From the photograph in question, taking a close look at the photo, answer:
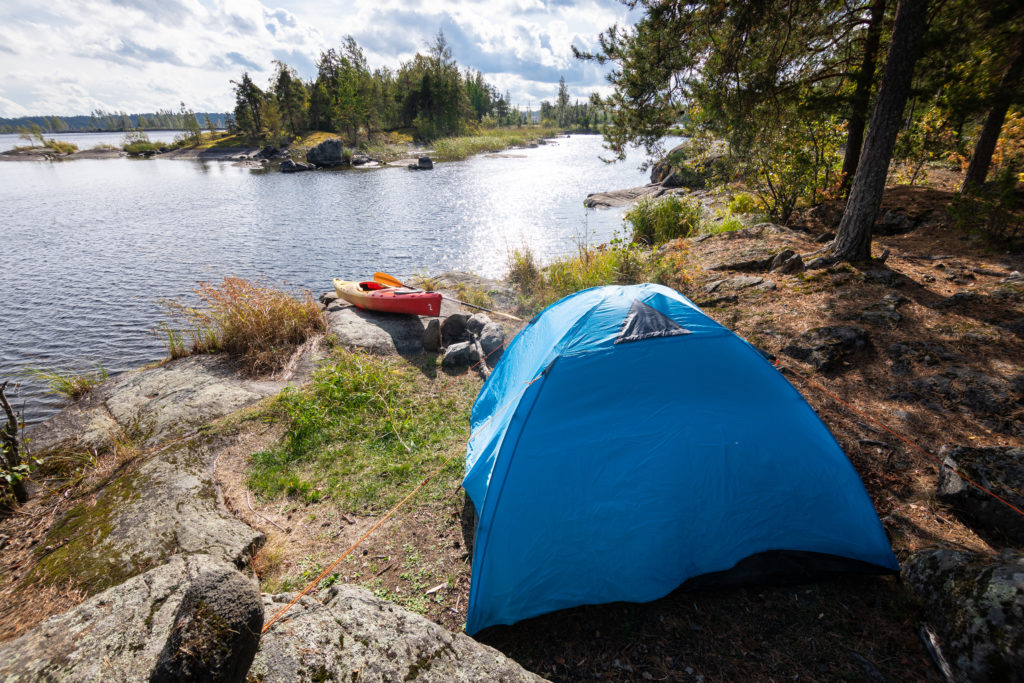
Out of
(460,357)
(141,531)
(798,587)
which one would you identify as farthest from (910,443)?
(141,531)

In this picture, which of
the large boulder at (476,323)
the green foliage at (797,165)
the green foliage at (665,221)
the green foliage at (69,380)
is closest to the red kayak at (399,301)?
the large boulder at (476,323)

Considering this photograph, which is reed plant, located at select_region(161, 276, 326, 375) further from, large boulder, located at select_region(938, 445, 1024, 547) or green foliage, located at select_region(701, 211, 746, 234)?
green foliage, located at select_region(701, 211, 746, 234)

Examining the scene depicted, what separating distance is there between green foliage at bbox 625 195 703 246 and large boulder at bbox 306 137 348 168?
128 ft

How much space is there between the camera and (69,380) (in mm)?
7609

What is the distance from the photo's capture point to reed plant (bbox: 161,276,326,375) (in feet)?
26.4

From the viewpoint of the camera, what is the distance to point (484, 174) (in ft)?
121

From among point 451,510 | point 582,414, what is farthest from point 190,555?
point 582,414

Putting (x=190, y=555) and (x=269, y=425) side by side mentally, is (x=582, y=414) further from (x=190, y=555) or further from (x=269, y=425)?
(x=269, y=425)

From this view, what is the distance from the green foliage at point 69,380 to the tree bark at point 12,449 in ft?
10.8

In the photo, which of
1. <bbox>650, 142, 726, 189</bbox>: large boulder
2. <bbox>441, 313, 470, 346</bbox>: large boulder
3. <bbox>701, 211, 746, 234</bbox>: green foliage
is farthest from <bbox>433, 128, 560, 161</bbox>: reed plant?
<bbox>441, 313, 470, 346</bbox>: large boulder

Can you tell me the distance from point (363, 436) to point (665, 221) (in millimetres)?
11608

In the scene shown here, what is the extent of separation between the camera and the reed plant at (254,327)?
8.04 meters

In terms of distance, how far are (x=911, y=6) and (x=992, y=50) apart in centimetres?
154

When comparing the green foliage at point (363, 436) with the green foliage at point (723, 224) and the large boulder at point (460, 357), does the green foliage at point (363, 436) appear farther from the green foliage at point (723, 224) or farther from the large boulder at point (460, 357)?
the green foliage at point (723, 224)
